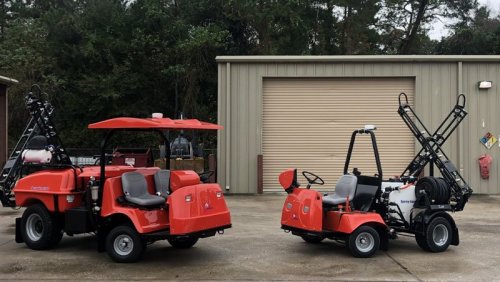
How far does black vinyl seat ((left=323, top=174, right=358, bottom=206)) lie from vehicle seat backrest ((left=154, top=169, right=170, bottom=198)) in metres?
2.46

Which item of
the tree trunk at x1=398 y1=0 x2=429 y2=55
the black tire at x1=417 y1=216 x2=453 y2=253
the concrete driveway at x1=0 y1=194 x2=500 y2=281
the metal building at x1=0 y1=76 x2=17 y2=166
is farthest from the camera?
the tree trunk at x1=398 y1=0 x2=429 y2=55

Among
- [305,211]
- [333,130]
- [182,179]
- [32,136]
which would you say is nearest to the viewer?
[182,179]

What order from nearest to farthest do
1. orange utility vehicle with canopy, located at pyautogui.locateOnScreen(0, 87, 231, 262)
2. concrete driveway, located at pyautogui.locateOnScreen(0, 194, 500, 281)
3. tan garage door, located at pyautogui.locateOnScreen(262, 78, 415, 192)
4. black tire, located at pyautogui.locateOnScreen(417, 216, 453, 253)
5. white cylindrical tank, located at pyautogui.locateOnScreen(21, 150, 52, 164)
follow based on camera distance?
1. concrete driveway, located at pyautogui.locateOnScreen(0, 194, 500, 281)
2. orange utility vehicle with canopy, located at pyautogui.locateOnScreen(0, 87, 231, 262)
3. black tire, located at pyautogui.locateOnScreen(417, 216, 453, 253)
4. white cylindrical tank, located at pyautogui.locateOnScreen(21, 150, 52, 164)
5. tan garage door, located at pyautogui.locateOnScreen(262, 78, 415, 192)

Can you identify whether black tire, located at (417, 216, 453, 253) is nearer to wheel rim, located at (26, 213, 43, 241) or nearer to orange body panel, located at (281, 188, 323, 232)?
orange body panel, located at (281, 188, 323, 232)

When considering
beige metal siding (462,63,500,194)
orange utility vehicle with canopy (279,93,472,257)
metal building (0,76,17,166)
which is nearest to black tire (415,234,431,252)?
orange utility vehicle with canopy (279,93,472,257)

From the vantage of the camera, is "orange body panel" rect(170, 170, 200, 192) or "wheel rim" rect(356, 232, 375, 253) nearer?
"orange body panel" rect(170, 170, 200, 192)

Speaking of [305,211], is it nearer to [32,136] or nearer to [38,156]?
[38,156]

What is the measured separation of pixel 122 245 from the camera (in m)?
7.62

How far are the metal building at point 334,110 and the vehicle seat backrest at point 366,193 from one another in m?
8.11

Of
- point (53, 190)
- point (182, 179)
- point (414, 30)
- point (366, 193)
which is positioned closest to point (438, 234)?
point (366, 193)

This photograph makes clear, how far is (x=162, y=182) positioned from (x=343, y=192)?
2865mm

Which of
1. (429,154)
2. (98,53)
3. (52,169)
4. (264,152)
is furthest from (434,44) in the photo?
(52,169)

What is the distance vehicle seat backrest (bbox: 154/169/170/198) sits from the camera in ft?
26.9

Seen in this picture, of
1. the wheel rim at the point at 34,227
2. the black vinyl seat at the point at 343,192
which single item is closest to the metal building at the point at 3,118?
the wheel rim at the point at 34,227
